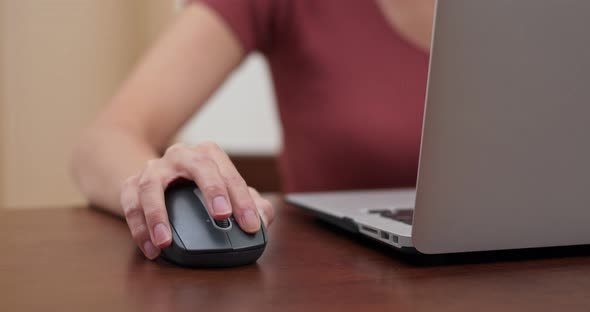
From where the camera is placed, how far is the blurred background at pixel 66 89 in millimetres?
1647

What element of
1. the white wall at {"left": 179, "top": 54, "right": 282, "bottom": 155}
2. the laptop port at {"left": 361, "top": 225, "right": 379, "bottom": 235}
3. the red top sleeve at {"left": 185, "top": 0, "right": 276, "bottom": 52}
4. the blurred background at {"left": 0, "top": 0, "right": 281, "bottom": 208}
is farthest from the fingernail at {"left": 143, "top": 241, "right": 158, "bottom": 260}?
the white wall at {"left": 179, "top": 54, "right": 282, "bottom": 155}

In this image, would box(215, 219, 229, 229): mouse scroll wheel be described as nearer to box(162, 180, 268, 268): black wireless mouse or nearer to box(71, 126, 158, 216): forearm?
box(162, 180, 268, 268): black wireless mouse

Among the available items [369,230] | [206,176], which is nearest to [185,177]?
[206,176]

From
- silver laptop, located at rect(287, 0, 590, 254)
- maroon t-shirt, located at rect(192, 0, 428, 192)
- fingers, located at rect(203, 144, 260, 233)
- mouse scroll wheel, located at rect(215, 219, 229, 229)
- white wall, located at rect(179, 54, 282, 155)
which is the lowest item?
white wall, located at rect(179, 54, 282, 155)

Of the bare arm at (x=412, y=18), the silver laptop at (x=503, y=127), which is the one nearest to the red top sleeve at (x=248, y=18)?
the bare arm at (x=412, y=18)

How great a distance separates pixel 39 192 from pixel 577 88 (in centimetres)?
166

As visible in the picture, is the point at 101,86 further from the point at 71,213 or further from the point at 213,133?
the point at 71,213

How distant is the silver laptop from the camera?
35 centimetres

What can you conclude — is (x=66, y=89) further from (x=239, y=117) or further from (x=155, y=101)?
(x=155, y=101)

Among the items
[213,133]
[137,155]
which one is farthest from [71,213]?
[213,133]

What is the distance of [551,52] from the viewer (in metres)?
0.37

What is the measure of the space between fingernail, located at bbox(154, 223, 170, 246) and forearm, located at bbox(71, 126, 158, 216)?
0.21 m

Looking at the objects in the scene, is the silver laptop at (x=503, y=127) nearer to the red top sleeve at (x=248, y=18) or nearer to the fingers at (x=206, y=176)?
the fingers at (x=206, y=176)

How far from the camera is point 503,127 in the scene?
371mm
